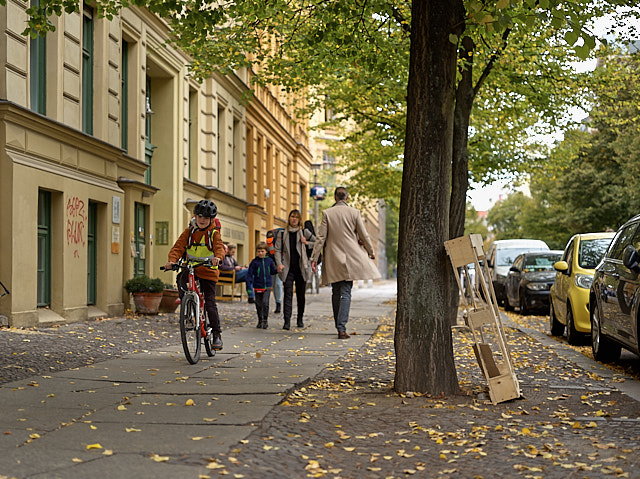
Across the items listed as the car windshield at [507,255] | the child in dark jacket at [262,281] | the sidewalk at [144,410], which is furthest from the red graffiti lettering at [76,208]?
the car windshield at [507,255]

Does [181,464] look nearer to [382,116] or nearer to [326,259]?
[326,259]

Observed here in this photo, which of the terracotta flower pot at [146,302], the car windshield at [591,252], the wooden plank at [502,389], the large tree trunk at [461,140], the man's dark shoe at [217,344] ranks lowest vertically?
the wooden plank at [502,389]

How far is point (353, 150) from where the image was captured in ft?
103

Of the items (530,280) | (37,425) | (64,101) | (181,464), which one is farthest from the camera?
(530,280)

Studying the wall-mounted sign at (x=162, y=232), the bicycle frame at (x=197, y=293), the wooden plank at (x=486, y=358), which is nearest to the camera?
the wooden plank at (x=486, y=358)

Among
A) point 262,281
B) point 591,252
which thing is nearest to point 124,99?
point 262,281

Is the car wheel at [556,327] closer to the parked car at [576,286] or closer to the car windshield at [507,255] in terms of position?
the parked car at [576,286]

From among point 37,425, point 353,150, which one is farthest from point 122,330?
point 353,150

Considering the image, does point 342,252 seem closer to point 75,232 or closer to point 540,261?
point 75,232

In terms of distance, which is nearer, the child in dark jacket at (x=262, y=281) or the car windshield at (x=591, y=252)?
the car windshield at (x=591, y=252)

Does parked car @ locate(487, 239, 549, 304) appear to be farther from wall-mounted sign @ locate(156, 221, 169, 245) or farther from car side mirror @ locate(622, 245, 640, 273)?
car side mirror @ locate(622, 245, 640, 273)

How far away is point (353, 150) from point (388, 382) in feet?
76.8

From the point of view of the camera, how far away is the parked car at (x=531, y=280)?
69.6ft

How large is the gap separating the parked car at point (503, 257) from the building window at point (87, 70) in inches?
516
